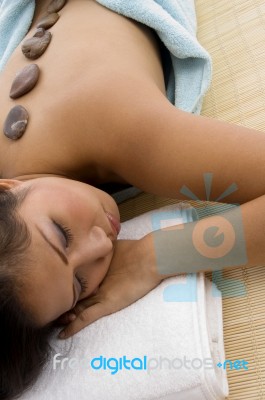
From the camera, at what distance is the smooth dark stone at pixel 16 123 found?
91 cm

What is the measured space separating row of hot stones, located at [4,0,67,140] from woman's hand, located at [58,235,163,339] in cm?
33

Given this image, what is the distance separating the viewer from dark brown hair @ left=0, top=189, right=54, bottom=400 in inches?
27.2

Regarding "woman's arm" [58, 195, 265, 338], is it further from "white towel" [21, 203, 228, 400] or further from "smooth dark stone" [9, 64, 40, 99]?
"smooth dark stone" [9, 64, 40, 99]

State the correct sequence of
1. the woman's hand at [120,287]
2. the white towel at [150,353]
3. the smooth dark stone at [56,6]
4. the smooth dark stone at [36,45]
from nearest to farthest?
the white towel at [150,353] < the woman's hand at [120,287] < the smooth dark stone at [36,45] < the smooth dark stone at [56,6]

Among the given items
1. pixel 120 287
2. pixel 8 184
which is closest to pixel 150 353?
pixel 120 287

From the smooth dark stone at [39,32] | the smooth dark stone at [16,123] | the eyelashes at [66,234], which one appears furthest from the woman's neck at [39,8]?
the eyelashes at [66,234]

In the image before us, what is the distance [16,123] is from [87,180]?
0.61ft

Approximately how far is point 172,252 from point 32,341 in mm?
271

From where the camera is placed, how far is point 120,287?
0.81 meters

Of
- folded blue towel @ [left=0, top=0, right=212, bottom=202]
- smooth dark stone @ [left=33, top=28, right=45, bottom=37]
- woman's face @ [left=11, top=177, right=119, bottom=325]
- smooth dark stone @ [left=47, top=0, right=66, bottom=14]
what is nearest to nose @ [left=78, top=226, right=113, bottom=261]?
woman's face @ [left=11, top=177, right=119, bottom=325]

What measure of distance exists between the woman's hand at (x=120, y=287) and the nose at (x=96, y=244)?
0.06 metres

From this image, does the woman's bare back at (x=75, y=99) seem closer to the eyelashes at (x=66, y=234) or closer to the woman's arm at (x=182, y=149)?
the woman's arm at (x=182, y=149)

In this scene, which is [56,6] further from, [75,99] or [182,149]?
[182,149]

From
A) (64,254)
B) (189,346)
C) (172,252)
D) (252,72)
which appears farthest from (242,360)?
(252,72)
